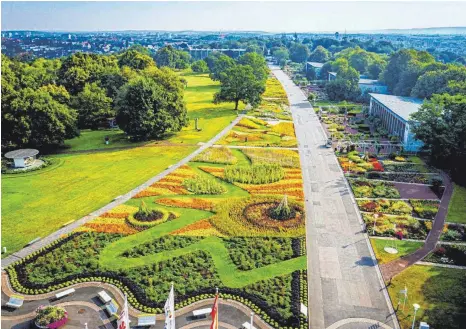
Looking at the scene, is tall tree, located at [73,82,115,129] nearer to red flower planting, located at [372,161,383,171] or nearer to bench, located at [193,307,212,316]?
red flower planting, located at [372,161,383,171]

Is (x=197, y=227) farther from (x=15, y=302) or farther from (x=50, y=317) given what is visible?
(x=15, y=302)

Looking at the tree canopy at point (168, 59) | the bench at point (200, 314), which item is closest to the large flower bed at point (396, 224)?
the bench at point (200, 314)

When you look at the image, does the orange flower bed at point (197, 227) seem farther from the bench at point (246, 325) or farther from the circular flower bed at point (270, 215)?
the bench at point (246, 325)

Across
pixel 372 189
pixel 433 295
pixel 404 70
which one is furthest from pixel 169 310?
pixel 404 70

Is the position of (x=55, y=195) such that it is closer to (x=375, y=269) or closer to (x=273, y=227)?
(x=273, y=227)

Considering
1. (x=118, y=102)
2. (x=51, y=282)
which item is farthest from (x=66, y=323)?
(x=118, y=102)

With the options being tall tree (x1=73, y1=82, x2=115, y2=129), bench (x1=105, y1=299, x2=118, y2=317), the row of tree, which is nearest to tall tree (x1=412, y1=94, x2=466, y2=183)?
the row of tree

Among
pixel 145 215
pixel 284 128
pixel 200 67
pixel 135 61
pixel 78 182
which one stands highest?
pixel 135 61
